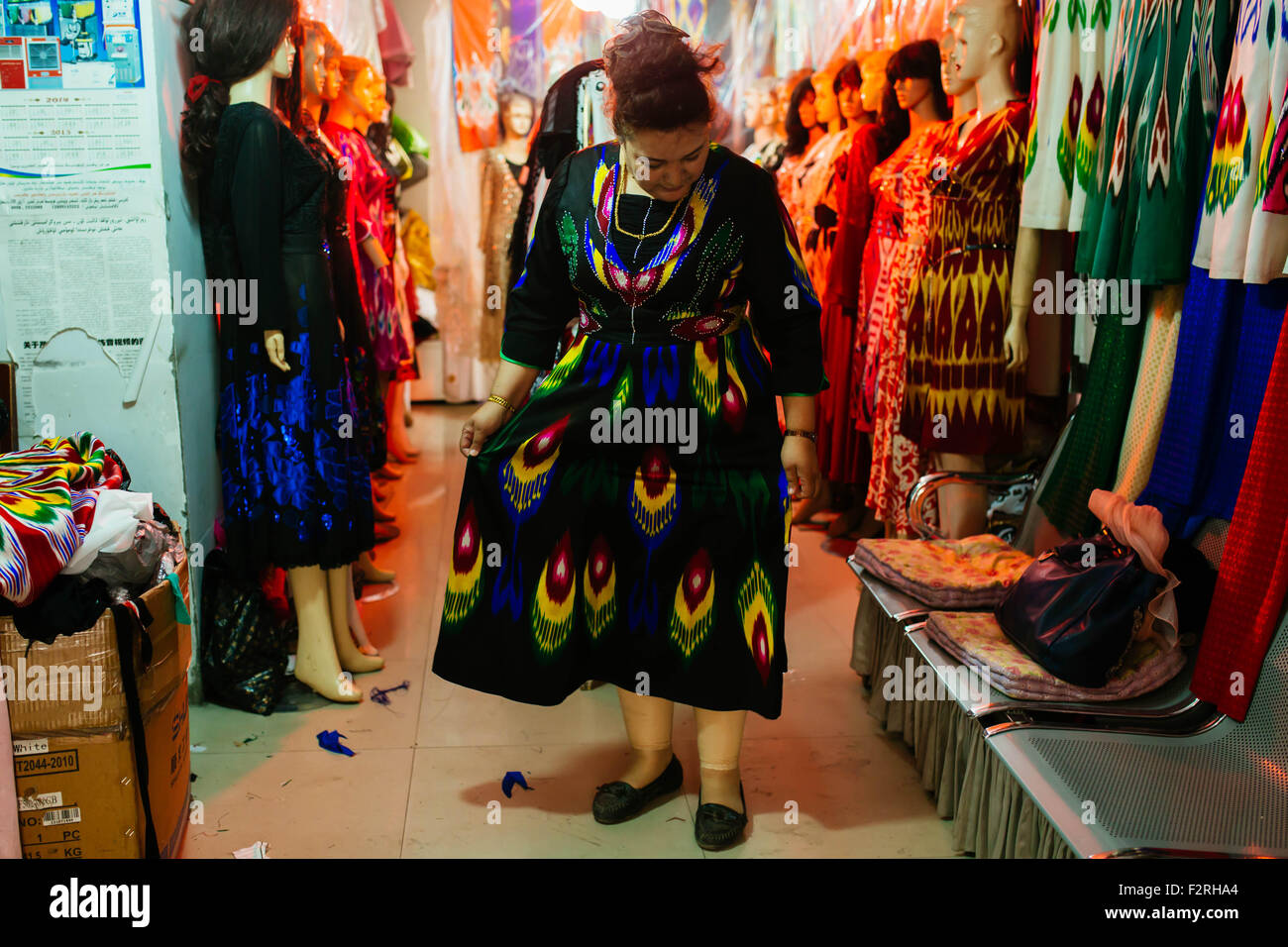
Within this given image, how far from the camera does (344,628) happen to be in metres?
2.82

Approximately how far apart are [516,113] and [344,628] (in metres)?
3.47

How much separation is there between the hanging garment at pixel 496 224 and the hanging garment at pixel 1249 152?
4.19m

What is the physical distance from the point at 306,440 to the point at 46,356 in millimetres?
578

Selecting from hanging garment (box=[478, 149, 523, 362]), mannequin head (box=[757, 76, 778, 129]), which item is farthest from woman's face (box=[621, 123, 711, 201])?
hanging garment (box=[478, 149, 523, 362])

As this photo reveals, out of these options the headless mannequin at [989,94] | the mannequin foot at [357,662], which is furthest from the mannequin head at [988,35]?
the mannequin foot at [357,662]

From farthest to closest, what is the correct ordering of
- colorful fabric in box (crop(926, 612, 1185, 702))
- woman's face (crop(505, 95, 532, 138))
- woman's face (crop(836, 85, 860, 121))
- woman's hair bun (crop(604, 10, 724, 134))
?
woman's face (crop(505, 95, 532, 138)) < woman's face (crop(836, 85, 860, 121)) < colorful fabric in box (crop(926, 612, 1185, 702)) < woman's hair bun (crop(604, 10, 724, 134))

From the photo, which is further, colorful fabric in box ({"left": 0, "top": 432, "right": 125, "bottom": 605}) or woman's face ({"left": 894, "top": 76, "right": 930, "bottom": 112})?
woman's face ({"left": 894, "top": 76, "right": 930, "bottom": 112})

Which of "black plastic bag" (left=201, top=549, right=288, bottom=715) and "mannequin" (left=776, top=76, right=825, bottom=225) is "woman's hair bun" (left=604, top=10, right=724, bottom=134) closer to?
"black plastic bag" (left=201, top=549, right=288, bottom=715)

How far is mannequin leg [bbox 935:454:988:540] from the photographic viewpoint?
2871 millimetres

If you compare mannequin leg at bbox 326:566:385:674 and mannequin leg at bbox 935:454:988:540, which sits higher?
mannequin leg at bbox 935:454:988:540

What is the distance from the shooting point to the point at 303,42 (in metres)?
2.59

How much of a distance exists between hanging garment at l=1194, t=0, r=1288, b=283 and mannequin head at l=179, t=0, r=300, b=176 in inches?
75.8

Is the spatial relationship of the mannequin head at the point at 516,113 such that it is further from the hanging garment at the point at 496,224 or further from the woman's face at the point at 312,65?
the woman's face at the point at 312,65
